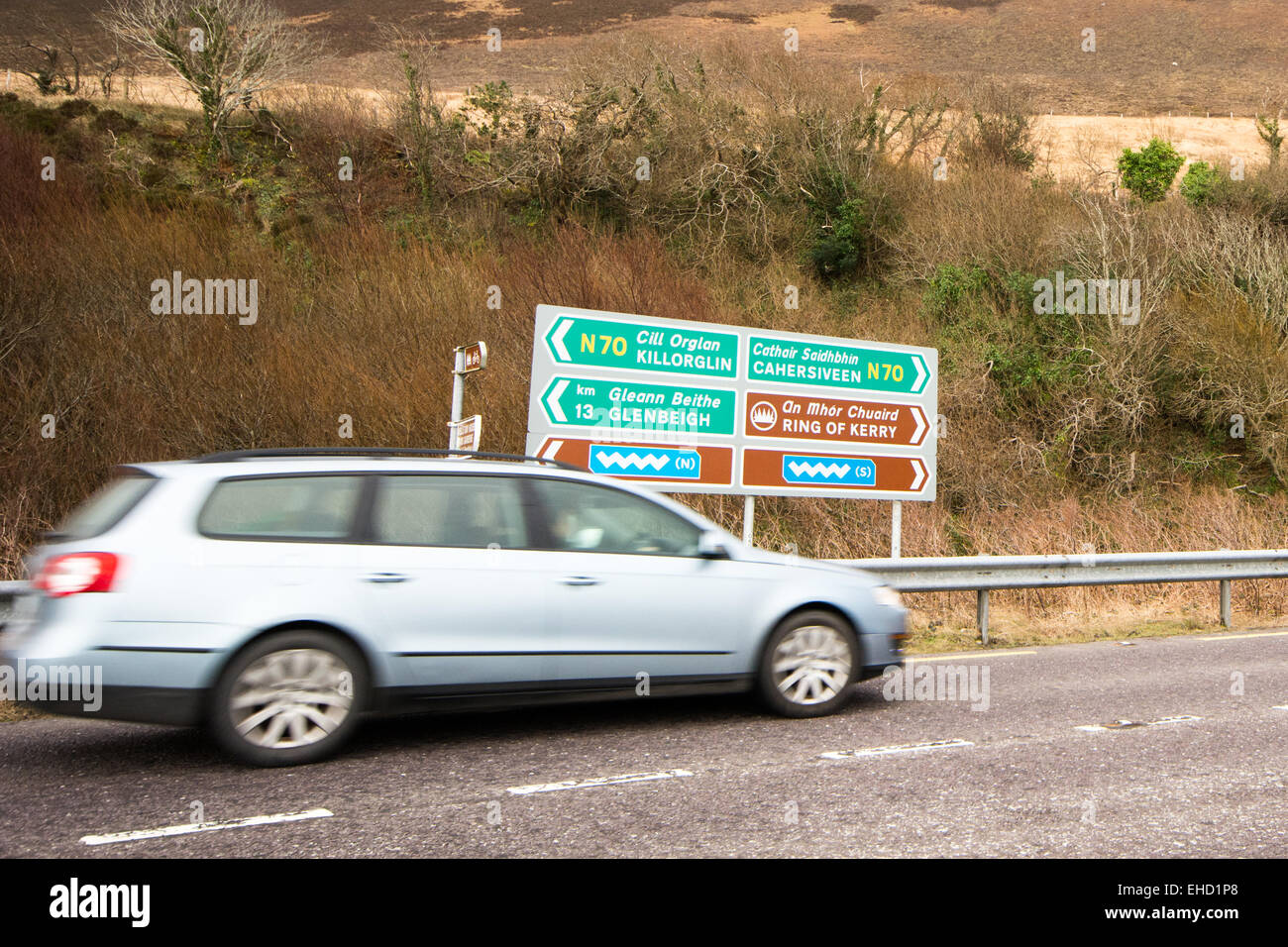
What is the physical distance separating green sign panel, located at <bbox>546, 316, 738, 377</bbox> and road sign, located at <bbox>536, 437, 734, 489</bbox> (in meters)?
0.83

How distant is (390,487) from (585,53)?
28990 millimetres

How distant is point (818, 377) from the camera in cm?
1291

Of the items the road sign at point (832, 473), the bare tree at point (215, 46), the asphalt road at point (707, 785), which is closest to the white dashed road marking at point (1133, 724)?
the asphalt road at point (707, 785)

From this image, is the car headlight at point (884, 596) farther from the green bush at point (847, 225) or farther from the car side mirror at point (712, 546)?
the green bush at point (847, 225)

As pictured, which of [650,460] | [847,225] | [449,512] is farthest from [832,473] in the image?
[847,225]

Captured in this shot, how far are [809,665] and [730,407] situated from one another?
5.79 metres

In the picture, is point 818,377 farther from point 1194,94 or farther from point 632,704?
point 1194,94

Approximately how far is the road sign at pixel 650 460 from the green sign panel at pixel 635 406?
199 millimetres

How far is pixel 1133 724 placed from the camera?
6793 mm

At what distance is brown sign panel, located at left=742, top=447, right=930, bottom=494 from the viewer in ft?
41.1

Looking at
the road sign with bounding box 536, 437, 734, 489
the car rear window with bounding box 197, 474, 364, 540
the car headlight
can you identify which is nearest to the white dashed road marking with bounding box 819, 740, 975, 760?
the car headlight

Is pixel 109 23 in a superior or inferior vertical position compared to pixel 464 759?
superior

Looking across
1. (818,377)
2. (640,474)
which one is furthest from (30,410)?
(818,377)

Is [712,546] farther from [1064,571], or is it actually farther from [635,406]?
[1064,571]
